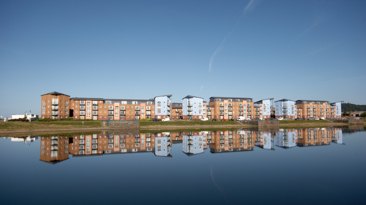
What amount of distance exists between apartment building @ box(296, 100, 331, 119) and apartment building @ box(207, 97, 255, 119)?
123ft

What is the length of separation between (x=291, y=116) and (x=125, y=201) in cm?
13951

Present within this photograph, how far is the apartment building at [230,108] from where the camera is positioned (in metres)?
120

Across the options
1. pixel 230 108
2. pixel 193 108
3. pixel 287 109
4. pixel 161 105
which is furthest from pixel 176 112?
pixel 287 109

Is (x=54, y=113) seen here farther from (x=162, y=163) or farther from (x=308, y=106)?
(x=308, y=106)

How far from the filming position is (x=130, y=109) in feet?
348

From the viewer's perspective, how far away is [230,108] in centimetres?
12131

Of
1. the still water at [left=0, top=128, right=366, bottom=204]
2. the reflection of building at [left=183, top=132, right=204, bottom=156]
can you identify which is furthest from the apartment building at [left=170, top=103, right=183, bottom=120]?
the still water at [left=0, top=128, right=366, bottom=204]

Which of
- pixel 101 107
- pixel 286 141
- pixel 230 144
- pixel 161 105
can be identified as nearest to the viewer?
pixel 230 144

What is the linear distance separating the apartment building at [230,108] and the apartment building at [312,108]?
→ 37.5 m

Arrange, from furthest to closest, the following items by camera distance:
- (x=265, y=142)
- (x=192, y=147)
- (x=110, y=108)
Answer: (x=110, y=108), (x=265, y=142), (x=192, y=147)

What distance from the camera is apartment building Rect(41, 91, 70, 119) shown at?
92438 mm

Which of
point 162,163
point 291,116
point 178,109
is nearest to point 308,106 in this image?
point 291,116

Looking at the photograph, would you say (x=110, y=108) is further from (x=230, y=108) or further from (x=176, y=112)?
(x=230, y=108)

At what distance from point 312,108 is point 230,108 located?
58.0m
